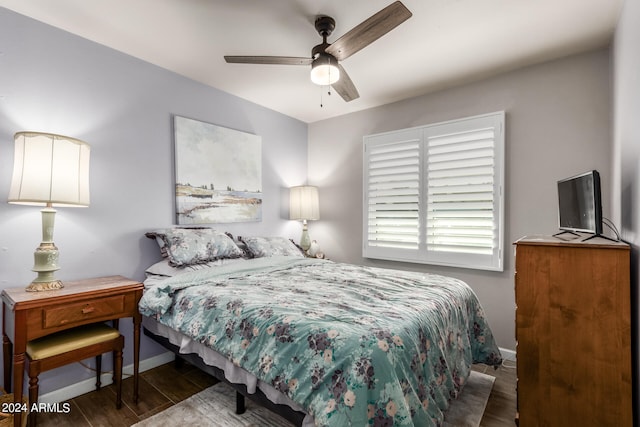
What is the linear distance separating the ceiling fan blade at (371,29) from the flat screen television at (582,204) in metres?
1.27

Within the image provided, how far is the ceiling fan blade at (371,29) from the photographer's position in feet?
5.17

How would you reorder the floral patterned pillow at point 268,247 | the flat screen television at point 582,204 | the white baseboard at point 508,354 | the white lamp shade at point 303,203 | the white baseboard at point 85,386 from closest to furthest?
1. the flat screen television at point 582,204
2. the white baseboard at point 85,386
3. the white baseboard at point 508,354
4. the floral patterned pillow at point 268,247
5. the white lamp shade at point 303,203

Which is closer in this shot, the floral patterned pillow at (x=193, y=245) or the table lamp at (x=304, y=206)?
the floral patterned pillow at (x=193, y=245)

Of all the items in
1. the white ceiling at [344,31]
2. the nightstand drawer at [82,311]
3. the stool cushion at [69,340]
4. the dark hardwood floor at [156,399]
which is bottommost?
the dark hardwood floor at [156,399]

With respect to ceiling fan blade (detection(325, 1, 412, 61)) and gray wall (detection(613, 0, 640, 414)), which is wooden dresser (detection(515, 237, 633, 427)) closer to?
gray wall (detection(613, 0, 640, 414))

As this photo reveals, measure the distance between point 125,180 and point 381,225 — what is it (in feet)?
8.56

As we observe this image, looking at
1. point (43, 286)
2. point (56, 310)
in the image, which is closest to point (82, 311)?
point (56, 310)

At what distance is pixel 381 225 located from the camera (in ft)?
11.9

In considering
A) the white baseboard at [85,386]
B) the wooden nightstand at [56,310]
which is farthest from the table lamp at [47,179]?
the white baseboard at [85,386]

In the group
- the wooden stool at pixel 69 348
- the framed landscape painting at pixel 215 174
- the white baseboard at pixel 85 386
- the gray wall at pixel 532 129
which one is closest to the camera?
the wooden stool at pixel 69 348

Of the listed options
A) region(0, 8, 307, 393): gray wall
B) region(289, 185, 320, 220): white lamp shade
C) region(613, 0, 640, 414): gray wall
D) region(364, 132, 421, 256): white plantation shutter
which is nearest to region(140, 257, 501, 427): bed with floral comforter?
region(0, 8, 307, 393): gray wall

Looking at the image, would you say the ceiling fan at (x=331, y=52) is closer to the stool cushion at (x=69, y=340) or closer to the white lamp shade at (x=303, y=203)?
the white lamp shade at (x=303, y=203)

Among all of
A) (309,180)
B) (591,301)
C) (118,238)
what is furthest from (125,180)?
(591,301)

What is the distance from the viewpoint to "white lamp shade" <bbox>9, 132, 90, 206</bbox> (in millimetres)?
1753
